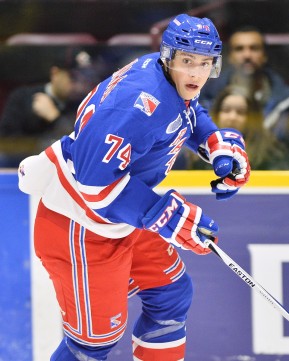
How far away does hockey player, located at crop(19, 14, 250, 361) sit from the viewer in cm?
261

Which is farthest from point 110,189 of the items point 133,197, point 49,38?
point 49,38

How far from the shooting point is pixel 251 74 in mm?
4223

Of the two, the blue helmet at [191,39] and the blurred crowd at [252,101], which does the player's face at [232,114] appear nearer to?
the blurred crowd at [252,101]

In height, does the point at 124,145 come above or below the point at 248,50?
below

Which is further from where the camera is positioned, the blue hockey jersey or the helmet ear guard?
the helmet ear guard

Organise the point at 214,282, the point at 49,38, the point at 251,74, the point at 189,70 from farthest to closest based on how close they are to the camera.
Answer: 1. the point at 49,38
2. the point at 251,74
3. the point at 214,282
4. the point at 189,70

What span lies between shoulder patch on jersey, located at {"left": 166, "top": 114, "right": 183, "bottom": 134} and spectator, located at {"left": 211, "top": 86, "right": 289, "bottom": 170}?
3.81 ft

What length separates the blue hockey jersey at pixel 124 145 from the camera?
8.43ft

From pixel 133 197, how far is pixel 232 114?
151 centimetres

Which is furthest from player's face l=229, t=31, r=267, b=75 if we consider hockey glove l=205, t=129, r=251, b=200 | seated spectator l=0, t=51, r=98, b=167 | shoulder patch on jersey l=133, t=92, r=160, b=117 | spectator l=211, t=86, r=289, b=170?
shoulder patch on jersey l=133, t=92, r=160, b=117

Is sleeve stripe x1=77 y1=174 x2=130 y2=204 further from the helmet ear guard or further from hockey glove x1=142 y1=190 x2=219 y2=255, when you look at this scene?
the helmet ear guard

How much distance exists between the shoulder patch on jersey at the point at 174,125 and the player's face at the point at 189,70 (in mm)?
82

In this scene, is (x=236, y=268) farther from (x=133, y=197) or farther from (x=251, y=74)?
(x=251, y=74)

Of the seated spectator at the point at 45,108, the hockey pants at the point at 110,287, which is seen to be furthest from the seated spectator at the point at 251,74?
the hockey pants at the point at 110,287
